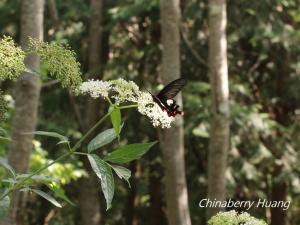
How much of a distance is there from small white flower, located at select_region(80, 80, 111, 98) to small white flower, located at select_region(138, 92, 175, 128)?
0.12m

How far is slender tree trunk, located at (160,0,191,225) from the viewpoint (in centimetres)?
690

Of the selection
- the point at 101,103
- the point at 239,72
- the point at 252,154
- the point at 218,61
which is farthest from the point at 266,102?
the point at 218,61

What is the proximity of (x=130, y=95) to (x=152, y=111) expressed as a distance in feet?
0.30

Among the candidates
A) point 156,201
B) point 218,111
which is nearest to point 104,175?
point 218,111

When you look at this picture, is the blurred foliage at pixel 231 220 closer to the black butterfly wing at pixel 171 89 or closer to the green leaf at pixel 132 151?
the green leaf at pixel 132 151

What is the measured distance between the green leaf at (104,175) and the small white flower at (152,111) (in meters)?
0.24

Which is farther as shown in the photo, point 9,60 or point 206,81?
point 206,81

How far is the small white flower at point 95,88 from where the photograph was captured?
75.0 inches

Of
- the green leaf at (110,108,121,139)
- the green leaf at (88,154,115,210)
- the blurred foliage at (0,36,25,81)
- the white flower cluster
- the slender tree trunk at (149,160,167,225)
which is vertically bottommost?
the slender tree trunk at (149,160,167,225)

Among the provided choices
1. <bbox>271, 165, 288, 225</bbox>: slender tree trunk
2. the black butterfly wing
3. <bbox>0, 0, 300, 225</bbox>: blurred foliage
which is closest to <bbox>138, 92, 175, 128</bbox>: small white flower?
the black butterfly wing

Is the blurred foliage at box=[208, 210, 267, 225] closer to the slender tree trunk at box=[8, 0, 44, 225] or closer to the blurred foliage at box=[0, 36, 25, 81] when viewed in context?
the blurred foliage at box=[0, 36, 25, 81]

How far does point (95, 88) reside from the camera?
1930 mm

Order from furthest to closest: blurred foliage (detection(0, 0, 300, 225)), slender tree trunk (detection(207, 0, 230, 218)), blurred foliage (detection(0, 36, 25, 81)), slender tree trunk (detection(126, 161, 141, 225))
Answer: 1. slender tree trunk (detection(126, 161, 141, 225))
2. blurred foliage (detection(0, 0, 300, 225))
3. slender tree trunk (detection(207, 0, 230, 218))
4. blurred foliage (detection(0, 36, 25, 81))

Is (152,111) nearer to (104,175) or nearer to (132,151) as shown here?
(132,151)
